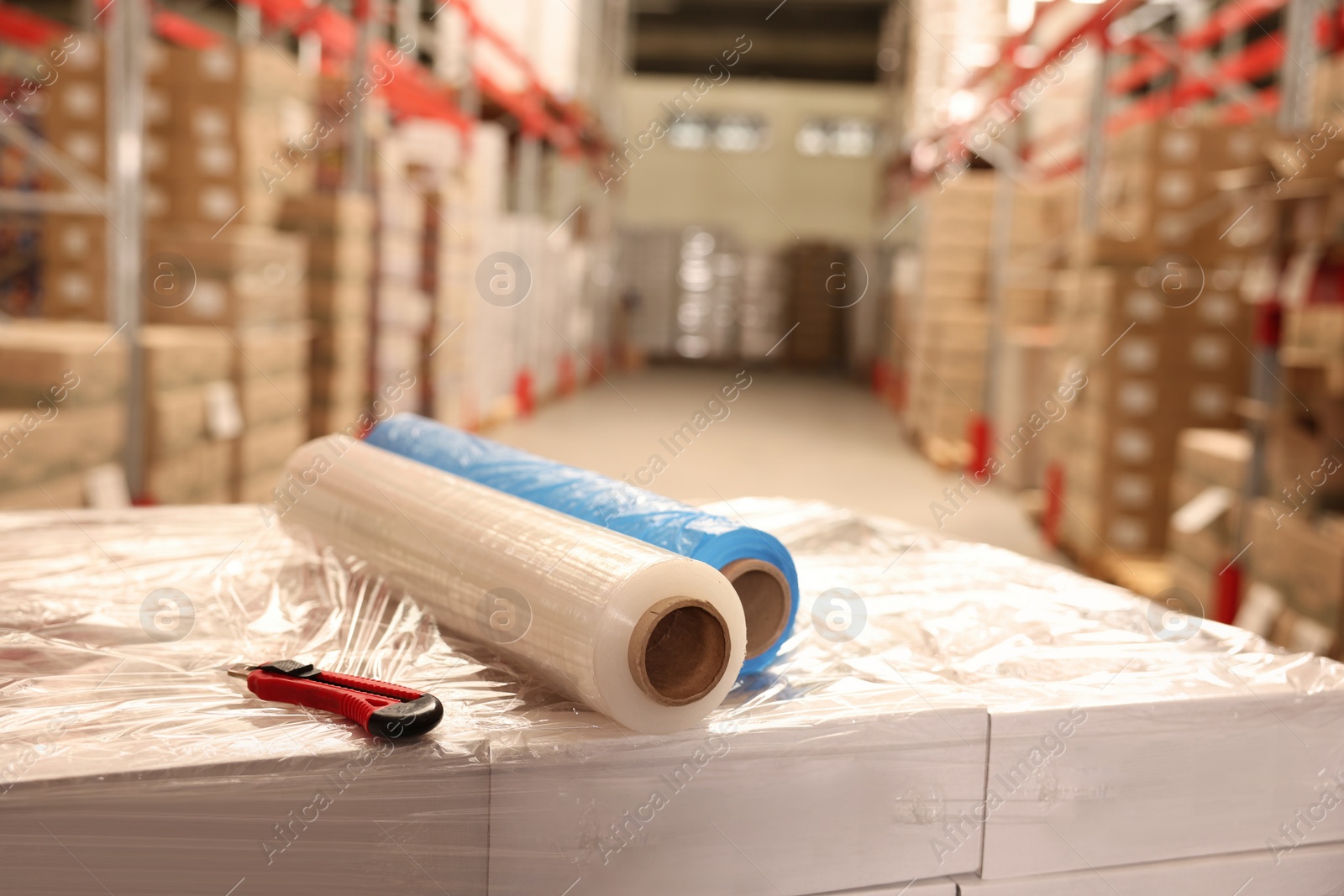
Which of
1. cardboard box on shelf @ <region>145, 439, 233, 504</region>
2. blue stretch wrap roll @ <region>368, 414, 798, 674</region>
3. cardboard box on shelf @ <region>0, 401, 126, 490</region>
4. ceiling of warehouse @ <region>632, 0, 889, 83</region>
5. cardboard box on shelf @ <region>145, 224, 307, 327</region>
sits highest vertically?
ceiling of warehouse @ <region>632, 0, 889, 83</region>

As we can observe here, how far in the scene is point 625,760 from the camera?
123 cm

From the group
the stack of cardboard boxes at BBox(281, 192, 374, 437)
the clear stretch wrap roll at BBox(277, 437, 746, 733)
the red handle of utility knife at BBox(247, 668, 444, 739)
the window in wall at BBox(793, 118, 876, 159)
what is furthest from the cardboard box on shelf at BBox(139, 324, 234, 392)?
the window in wall at BBox(793, 118, 876, 159)

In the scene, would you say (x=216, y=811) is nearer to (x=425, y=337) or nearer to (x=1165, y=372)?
(x=1165, y=372)

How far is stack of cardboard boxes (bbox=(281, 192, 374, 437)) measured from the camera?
19.2ft

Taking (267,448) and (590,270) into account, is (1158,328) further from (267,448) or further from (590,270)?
(590,270)

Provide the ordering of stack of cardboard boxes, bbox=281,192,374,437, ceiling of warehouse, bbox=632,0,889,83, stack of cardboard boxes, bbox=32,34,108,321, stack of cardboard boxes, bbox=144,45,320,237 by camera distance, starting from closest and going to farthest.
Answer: stack of cardboard boxes, bbox=32,34,108,321 < stack of cardboard boxes, bbox=144,45,320,237 < stack of cardboard boxes, bbox=281,192,374,437 < ceiling of warehouse, bbox=632,0,889,83

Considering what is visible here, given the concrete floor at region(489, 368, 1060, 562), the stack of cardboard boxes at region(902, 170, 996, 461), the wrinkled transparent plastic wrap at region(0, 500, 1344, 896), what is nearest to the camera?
the wrinkled transparent plastic wrap at region(0, 500, 1344, 896)

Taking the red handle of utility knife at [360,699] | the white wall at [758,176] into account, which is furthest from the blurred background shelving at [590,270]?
the white wall at [758,176]

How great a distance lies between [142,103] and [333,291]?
1807 mm

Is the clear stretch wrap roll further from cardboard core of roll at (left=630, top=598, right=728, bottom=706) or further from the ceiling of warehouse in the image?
the ceiling of warehouse

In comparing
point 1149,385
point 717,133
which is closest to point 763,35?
point 717,133

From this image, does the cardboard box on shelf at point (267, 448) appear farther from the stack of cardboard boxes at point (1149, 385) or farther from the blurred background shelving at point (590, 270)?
the stack of cardboard boxes at point (1149, 385)

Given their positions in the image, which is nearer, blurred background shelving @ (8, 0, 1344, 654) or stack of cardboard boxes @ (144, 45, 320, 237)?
blurred background shelving @ (8, 0, 1344, 654)

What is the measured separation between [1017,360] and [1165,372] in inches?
75.2
